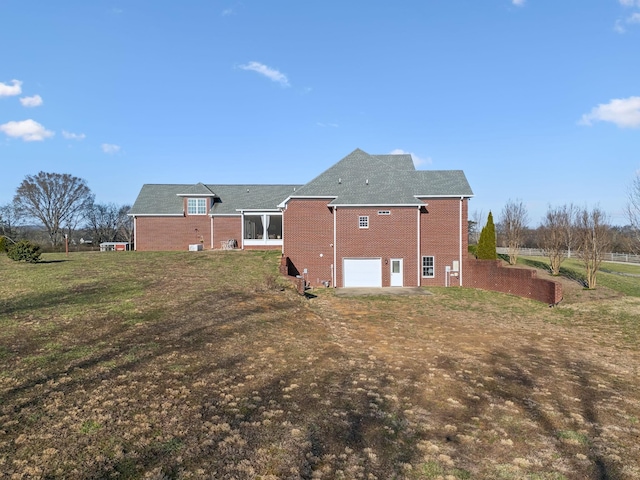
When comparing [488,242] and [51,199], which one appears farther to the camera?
[51,199]

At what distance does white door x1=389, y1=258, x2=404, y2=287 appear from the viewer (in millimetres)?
24156

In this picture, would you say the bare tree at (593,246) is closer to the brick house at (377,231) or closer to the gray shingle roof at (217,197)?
the brick house at (377,231)

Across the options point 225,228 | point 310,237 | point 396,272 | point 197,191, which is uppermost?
→ point 197,191

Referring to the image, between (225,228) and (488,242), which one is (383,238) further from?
(225,228)

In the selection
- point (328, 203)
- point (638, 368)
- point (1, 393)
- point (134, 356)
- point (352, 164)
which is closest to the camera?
point (1, 393)

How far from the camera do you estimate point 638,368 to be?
8984mm

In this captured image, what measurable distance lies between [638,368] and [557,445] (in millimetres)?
5684

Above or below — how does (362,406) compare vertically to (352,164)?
below

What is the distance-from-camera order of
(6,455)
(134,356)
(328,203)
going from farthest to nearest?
(328,203)
(134,356)
(6,455)

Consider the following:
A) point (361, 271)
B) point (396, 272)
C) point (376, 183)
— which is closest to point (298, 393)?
point (361, 271)

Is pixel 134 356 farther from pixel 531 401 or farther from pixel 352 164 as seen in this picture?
pixel 352 164

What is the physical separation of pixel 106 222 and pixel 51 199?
20.1 meters

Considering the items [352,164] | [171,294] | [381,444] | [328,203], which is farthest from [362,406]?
[352,164]

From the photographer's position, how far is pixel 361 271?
24344 mm
